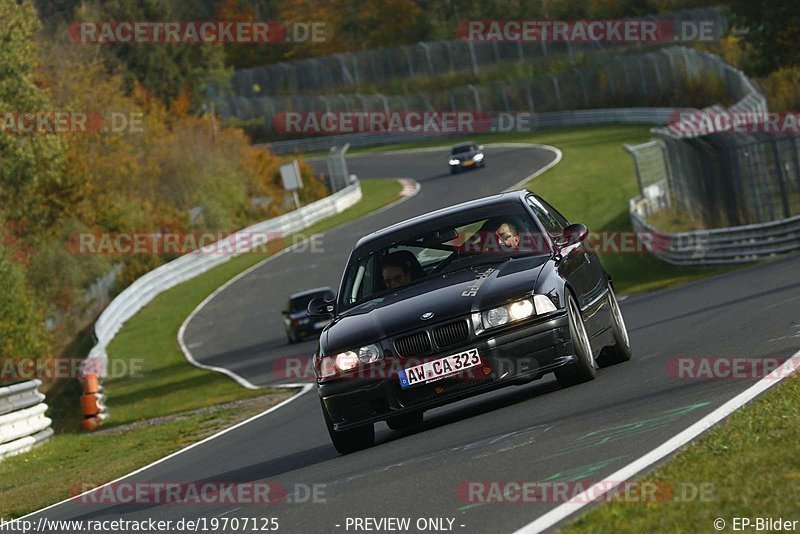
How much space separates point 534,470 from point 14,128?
3610 centimetres

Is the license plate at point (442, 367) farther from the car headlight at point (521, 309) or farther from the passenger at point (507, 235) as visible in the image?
the passenger at point (507, 235)

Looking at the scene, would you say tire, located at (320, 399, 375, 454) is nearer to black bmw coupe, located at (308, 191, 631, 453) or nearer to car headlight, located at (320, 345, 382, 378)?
black bmw coupe, located at (308, 191, 631, 453)

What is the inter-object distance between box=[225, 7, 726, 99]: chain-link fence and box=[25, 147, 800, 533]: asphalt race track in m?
70.7

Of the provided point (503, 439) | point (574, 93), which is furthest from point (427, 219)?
point (574, 93)

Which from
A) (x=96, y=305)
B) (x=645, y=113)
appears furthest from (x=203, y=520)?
(x=645, y=113)

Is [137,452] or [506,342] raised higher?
[506,342]

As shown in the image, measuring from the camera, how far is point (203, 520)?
8500 millimetres

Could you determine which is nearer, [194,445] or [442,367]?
[442,367]

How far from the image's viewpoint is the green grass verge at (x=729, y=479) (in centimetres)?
585

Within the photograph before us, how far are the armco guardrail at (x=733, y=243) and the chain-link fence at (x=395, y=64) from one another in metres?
54.6

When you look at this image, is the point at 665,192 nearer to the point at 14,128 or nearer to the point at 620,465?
the point at 14,128

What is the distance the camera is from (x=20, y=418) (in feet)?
62.2

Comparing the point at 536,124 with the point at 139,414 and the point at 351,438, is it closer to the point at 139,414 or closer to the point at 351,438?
the point at 139,414

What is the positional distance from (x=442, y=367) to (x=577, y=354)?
1132 mm
